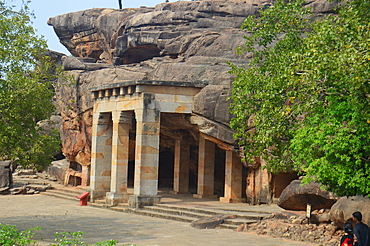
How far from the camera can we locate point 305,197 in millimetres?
18547

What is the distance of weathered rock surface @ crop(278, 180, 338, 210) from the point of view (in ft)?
58.5

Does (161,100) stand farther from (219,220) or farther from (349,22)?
(349,22)

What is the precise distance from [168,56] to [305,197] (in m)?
19.7

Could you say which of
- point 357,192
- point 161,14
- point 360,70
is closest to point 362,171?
point 357,192

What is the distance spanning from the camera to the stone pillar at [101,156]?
30356mm

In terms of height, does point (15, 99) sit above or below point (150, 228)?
above

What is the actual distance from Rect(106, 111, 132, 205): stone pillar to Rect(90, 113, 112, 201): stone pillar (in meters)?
1.90

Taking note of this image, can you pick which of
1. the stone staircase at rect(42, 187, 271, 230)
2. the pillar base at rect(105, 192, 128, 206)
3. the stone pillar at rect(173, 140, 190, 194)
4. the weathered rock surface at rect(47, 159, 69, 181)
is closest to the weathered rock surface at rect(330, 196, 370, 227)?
Answer: the stone staircase at rect(42, 187, 271, 230)

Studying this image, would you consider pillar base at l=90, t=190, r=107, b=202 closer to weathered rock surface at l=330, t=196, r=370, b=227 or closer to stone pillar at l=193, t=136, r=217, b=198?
stone pillar at l=193, t=136, r=217, b=198

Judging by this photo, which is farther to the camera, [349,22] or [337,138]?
[349,22]

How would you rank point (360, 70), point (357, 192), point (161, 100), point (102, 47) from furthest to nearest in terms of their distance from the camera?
1. point (102, 47)
2. point (161, 100)
3. point (357, 192)
4. point (360, 70)

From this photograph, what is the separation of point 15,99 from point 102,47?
32548 millimetres

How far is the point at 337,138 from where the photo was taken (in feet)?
45.6

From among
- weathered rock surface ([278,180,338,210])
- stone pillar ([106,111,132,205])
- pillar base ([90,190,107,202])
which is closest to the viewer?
weathered rock surface ([278,180,338,210])
